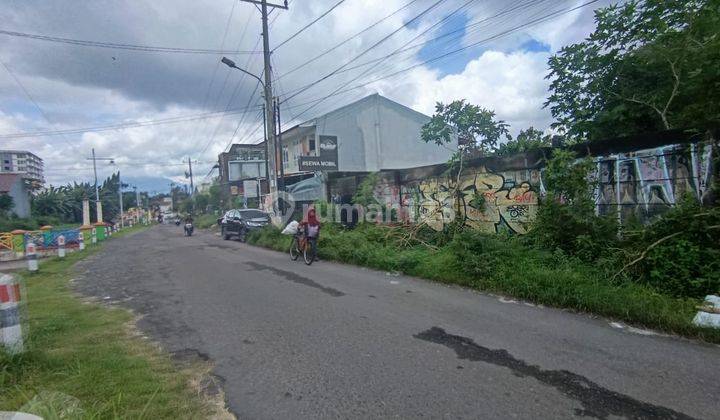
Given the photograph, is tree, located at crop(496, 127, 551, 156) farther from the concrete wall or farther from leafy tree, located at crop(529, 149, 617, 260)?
the concrete wall

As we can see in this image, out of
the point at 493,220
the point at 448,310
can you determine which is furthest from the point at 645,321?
the point at 493,220

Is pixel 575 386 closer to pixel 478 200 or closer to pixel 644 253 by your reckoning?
pixel 644 253

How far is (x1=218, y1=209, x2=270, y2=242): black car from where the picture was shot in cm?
1956

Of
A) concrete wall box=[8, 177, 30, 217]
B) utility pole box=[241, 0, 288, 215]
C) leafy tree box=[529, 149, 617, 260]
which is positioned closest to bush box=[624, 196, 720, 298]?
leafy tree box=[529, 149, 617, 260]

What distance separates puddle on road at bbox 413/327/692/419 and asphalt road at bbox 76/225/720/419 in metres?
0.01

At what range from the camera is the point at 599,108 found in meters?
8.73

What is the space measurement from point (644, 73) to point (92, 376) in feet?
34.5

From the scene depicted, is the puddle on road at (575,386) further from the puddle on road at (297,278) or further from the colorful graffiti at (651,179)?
the colorful graffiti at (651,179)

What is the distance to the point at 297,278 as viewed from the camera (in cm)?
850

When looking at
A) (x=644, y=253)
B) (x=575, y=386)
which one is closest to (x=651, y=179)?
(x=644, y=253)

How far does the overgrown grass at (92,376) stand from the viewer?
9.29 ft

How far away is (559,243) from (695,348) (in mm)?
3271

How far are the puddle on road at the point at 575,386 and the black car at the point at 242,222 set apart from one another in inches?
632

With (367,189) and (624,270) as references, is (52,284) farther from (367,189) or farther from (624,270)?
(624,270)
